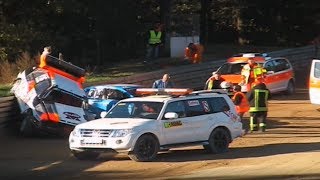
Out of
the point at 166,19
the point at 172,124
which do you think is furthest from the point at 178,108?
the point at 166,19

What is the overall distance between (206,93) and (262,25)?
36393mm

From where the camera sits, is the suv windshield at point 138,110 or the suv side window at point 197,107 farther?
the suv side window at point 197,107

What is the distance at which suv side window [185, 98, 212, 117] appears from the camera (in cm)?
1761

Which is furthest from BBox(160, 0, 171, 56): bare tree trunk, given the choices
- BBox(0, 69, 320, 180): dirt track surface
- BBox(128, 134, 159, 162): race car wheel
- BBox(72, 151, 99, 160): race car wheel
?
BBox(128, 134, 159, 162): race car wheel

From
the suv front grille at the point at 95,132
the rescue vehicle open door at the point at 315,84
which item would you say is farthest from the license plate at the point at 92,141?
the rescue vehicle open door at the point at 315,84

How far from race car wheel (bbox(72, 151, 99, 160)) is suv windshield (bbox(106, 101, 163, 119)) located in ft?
3.43

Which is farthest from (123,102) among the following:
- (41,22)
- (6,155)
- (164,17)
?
(164,17)

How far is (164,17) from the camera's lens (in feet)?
133

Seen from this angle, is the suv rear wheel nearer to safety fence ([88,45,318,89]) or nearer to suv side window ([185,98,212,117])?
suv side window ([185,98,212,117])

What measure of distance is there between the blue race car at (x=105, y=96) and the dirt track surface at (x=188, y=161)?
7.70 feet

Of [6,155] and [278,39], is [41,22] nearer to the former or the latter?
[6,155]

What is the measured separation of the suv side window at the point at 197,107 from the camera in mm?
17609

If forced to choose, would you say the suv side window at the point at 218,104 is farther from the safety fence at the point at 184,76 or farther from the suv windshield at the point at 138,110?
the safety fence at the point at 184,76

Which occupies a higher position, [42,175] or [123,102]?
[123,102]
